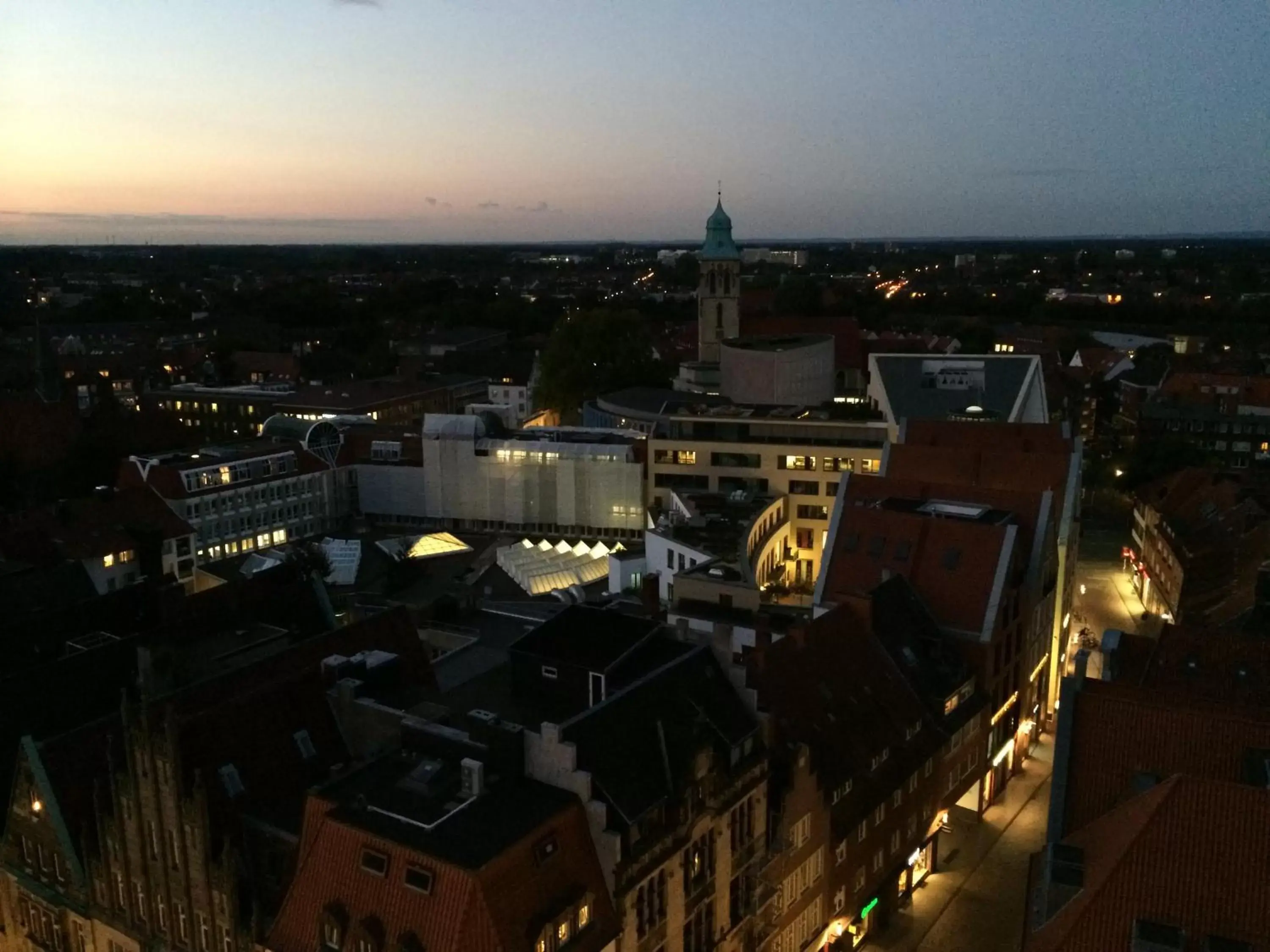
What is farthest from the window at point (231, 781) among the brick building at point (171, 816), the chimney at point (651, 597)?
the chimney at point (651, 597)

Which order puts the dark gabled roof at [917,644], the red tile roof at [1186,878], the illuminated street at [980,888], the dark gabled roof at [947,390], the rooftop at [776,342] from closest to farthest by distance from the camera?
the red tile roof at [1186,878]
the illuminated street at [980,888]
the dark gabled roof at [917,644]
the dark gabled roof at [947,390]
the rooftop at [776,342]

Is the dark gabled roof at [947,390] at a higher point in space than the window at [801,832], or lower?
higher

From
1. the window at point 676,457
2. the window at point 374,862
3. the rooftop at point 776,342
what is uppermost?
the rooftop at point 776,342

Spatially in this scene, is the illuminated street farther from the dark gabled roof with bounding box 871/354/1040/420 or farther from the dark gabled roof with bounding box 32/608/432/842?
the dark gabled roof with bounding box 871/354/1040/420

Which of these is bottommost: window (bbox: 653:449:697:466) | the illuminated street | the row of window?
the illuminated street

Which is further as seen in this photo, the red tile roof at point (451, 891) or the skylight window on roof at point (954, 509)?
the skylight window on roof at point (954, 509)

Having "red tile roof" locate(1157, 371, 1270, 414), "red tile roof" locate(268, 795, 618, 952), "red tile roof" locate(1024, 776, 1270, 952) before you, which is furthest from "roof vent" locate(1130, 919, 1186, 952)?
"red tile roof" locate(1157, 371, 1270, 414)

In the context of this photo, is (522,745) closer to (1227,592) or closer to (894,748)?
(894,748)

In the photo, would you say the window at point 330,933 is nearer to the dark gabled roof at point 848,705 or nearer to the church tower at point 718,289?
the dark gabled roof at point 848,705
